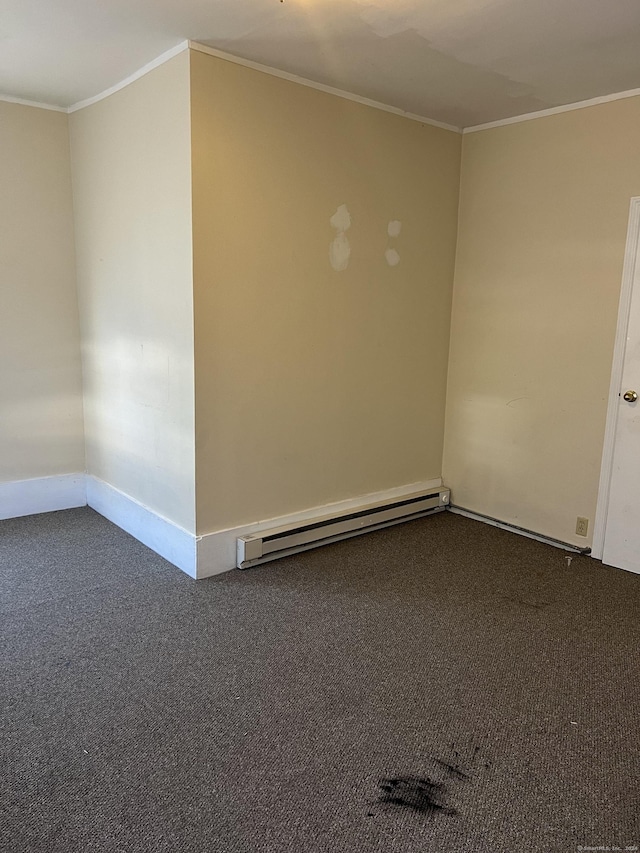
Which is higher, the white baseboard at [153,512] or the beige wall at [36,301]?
the beige wall at [36,301]

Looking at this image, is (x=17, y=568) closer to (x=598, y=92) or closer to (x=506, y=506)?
(x=506, y=506)

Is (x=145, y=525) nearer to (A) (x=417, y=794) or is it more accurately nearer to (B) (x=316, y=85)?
(A) (x=417, y=794)

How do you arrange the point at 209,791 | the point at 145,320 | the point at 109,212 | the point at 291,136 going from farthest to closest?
the point at 109,212
the point at 145,320
the point at 291,136
the point at 209,791

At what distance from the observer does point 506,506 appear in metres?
4.07

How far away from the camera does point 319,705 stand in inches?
88.0

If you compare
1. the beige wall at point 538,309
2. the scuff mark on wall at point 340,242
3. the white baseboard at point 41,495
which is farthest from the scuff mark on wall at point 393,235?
the white baseboard at point 41,495

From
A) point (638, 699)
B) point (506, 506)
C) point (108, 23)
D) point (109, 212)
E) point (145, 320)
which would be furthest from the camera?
point (506, 506)

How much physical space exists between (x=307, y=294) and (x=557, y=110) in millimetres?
1789

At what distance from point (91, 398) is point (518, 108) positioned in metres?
3.23

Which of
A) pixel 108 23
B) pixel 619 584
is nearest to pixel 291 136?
pixel 108 23

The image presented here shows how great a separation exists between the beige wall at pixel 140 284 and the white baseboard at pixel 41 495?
23 centimetres

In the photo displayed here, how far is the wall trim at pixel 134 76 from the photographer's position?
2.86 meters

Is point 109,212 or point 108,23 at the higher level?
point 108,23

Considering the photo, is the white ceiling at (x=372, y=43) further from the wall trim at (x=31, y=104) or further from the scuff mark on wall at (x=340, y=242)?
the scuff mark on wall at (x=340, y=242)
